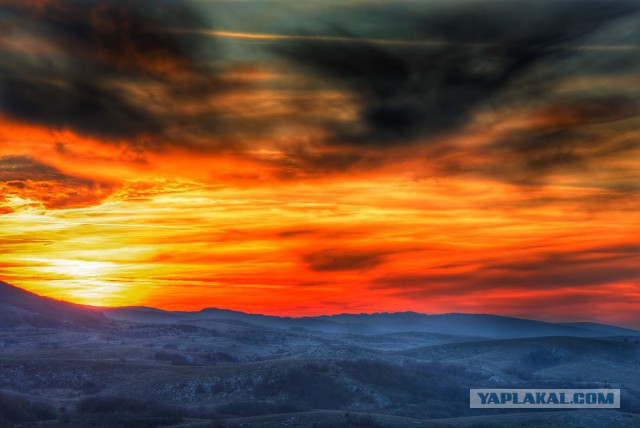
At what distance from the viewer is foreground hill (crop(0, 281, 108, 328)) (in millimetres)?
158625

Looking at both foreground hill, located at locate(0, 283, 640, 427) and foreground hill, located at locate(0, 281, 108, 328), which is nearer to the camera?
foreground hill, located at locate(0, 283, 640, 427)

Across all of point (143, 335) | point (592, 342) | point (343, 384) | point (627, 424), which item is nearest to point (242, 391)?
point (343, 384)

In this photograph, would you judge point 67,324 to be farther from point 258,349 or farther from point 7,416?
point 7,416

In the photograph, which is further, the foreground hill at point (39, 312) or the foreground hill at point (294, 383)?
the foreground hill at point (39, 312)

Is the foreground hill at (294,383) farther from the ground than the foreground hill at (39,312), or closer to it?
closer to it

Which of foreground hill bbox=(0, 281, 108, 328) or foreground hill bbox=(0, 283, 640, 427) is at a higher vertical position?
foreground hill bbox=(0, 281, 108, 328)

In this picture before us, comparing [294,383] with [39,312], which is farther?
[39,312]

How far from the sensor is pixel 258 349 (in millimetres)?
133500

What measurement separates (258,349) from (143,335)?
33803 millimetres

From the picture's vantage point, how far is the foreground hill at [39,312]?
520 feet

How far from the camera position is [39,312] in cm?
17562

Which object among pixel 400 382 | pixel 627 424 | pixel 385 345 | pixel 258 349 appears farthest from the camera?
pixel 385 345

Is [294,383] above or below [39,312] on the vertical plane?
below

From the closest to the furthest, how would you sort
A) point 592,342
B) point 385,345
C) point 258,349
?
1. point 592,342
2. point 258,349
3. point 385,345
